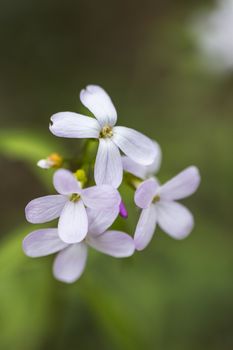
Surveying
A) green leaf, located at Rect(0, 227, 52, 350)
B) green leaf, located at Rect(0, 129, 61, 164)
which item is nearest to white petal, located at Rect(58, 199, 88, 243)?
green leaf, located at Rect(0, 129, 61, 164)

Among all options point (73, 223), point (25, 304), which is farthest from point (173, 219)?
point (25, 304)

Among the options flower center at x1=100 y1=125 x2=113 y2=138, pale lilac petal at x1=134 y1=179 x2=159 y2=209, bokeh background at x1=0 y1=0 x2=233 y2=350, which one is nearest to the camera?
pale lilac petal at x1=134 y1=179 x2=159 y2=209

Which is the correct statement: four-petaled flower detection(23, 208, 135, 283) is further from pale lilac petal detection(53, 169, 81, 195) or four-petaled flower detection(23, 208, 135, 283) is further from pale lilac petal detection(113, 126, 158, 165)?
pale lilac petal detection(113, 126, 158, 165)

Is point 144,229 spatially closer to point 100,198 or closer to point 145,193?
point 145,193

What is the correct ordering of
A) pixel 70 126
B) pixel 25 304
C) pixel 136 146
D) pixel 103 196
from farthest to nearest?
pixel 25 304, pixel 136 146, pixel 70 126, pixel 103 196

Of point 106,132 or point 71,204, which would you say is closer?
point 71,204

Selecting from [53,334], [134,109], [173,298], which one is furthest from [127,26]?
[53,334]

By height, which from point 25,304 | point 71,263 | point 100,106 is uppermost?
point 100,106

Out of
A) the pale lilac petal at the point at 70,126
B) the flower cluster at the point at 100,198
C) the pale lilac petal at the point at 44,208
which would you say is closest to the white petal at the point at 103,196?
the flower cluster at the point at 100,198
